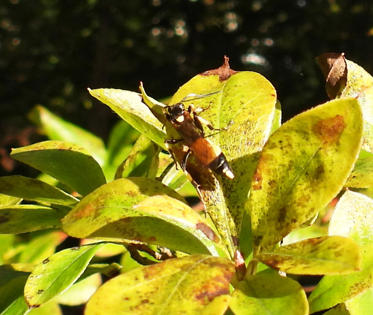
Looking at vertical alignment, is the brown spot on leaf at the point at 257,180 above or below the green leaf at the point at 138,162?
above

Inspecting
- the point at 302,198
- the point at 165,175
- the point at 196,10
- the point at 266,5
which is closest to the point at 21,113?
the point at 196,10

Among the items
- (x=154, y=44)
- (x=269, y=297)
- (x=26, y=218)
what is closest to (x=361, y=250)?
(x=269, y=297)

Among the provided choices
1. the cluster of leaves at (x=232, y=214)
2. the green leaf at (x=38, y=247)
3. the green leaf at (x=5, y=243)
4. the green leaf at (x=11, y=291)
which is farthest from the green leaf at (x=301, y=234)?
the green leaf at (x=5, y=243)

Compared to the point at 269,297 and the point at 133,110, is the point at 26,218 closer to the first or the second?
the point at 133,110

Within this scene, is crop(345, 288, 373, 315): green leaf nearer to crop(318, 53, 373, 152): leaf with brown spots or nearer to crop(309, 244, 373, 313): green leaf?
crop(309, 244, 373, 313): green leaf

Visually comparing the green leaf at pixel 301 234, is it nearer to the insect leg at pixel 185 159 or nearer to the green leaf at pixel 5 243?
the insect leg at pixel 185 159

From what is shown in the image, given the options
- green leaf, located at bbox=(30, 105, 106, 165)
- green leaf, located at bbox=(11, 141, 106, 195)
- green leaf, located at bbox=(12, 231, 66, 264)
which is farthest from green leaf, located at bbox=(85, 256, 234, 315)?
green leaf, located at bbox=(30, 105, 106, 165)

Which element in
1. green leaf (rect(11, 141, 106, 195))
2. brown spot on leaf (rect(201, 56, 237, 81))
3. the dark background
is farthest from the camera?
the dark background
